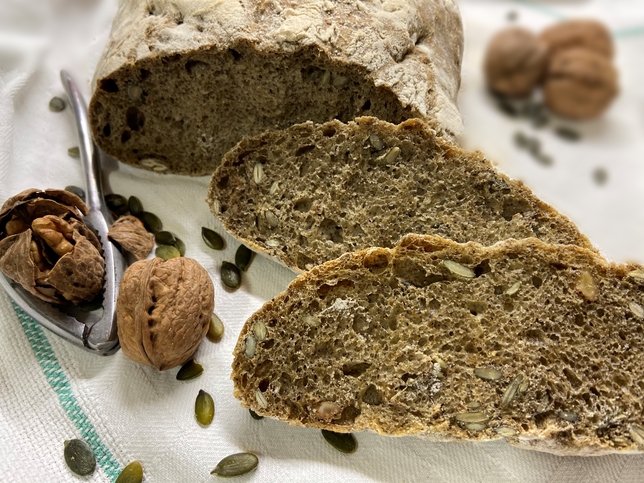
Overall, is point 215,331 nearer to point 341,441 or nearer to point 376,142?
point 341,441

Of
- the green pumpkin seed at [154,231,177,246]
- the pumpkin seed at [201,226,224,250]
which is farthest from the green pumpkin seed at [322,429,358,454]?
the green pumpkin seed at [154,231,177,246]

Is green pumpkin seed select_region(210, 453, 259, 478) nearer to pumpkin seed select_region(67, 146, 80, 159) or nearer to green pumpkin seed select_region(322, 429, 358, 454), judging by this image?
green pumpkin seed select_region(322, 429, 358, 454)

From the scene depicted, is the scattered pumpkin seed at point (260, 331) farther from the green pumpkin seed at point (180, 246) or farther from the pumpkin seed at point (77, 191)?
A: the pumpkin seed at point (77, 191)

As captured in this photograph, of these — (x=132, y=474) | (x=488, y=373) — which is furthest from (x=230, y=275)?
(x=488, y=373)

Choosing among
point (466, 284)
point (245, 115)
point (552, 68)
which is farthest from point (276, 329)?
point (552, 68)

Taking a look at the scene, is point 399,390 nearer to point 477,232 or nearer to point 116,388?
point 477,232

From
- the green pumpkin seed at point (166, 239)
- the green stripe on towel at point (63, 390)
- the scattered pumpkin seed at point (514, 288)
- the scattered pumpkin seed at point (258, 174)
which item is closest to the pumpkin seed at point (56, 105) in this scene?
the green pumpkin seed at point (166, 239)
